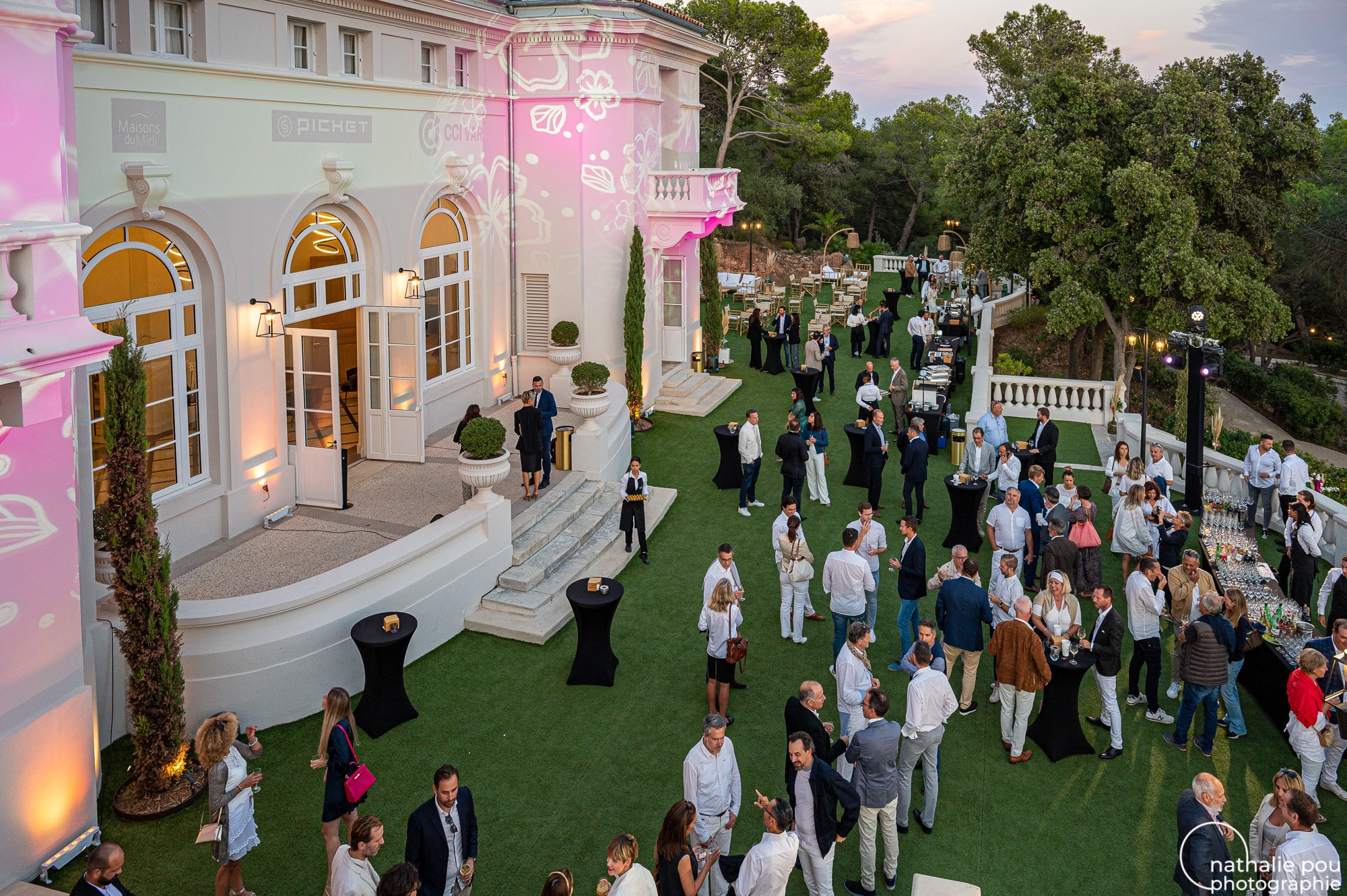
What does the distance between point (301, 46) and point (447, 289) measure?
14.9 feet

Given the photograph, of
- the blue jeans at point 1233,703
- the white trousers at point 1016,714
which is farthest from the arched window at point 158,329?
the blue jeans at point 1233,703

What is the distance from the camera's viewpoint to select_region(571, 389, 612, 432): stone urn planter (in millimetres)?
14648

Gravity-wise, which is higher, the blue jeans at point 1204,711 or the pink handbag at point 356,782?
the pink handbag at point 356,782

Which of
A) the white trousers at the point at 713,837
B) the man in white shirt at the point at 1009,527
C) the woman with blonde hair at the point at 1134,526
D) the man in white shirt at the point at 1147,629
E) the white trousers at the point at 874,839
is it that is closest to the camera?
the white trousers at the point at 713,837

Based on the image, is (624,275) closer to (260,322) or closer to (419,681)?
(260,322)

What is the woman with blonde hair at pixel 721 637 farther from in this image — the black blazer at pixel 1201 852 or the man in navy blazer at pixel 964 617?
the black blazer at pixel 1201 852

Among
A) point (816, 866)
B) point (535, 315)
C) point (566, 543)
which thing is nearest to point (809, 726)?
point (816, 866)

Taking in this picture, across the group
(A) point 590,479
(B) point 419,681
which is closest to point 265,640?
(B) point 419,681

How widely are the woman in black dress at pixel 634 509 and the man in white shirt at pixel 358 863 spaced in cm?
709

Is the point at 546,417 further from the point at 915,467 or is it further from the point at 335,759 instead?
the point at 335,759

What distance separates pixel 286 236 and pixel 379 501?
326 cm

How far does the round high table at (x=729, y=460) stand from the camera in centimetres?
1560

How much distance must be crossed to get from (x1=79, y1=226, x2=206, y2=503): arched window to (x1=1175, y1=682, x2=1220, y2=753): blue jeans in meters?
9.39

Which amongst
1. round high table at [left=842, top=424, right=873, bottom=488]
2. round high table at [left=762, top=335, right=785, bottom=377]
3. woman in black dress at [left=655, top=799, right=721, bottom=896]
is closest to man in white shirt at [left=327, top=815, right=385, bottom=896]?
woman in black dress at [left=655, top=799, right=721, bottom=896]
